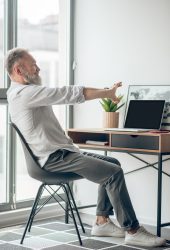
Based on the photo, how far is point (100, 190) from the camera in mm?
3803

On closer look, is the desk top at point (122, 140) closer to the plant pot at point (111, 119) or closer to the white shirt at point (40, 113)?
the plant pot at point (111, 119)

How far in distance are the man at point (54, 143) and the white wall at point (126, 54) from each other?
67 cm

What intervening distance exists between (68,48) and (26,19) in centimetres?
48

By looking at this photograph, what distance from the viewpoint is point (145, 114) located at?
403 centimetres

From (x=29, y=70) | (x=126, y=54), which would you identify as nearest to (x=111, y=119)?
(x=126, y=54)

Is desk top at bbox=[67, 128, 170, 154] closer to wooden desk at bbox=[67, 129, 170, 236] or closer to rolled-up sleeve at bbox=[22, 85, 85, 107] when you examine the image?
wooden desk at bbox=[67, 129, 170, 236]

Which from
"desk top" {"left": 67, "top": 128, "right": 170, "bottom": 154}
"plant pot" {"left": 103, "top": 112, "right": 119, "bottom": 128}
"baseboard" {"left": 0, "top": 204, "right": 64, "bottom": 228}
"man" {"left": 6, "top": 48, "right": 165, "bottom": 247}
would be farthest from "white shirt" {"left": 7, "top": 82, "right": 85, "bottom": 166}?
"baseboard" {"left": 0, "top": 204, "right": 64, "bottom": 228}

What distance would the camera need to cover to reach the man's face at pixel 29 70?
3533mm

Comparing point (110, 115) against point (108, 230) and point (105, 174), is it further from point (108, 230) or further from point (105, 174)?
point (108, 230)

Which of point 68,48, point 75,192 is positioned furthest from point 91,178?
point 68,48

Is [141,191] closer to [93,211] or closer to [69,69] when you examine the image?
[93,211]

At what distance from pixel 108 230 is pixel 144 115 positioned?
0.91 m

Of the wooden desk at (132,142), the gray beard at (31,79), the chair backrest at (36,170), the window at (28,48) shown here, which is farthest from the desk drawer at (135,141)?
the window at (28,48)

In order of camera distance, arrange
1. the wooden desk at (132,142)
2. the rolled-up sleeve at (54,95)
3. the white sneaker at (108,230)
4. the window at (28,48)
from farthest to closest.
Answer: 1. the window at (28,48)
2. the white sneaker at (108,230)
3. the wooden desk at (132,142)
4. the rolled-up sleeve at (54,95)
